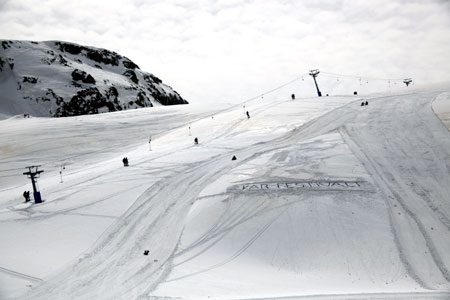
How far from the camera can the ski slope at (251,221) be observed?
11242 millimetres

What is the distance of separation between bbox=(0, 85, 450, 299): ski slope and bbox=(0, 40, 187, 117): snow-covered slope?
6513 cm

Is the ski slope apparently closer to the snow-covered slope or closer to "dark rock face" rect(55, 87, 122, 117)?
"dark rock face" rect(55, 87, 122, 117)

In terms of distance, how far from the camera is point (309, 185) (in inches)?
675

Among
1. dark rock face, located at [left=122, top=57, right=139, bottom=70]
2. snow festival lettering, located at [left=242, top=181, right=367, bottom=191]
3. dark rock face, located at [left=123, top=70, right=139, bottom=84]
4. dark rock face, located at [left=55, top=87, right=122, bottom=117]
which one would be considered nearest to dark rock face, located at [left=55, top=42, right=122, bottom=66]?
dark rock face, located at [left=122, top=57, right=139, bottom=70]

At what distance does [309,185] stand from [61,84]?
90.4 m

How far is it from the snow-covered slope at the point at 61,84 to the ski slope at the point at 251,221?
65133 millimetres

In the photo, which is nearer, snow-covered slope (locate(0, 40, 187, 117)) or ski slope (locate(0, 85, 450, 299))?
ski slope (locate(0, 85, 450, 299))

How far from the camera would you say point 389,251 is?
12641 millimetres

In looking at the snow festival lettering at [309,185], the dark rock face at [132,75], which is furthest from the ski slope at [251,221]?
the dark rock face at [132,75]

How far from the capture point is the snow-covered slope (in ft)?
276

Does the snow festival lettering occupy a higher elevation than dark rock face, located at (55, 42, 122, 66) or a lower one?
lower

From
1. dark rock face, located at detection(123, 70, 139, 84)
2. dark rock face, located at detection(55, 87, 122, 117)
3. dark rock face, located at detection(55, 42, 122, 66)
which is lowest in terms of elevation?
dark rock face, located at detection(55, 87, 122, 117)

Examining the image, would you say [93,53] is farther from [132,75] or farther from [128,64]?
[132,75]

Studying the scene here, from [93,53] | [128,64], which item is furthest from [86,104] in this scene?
[128,64]
